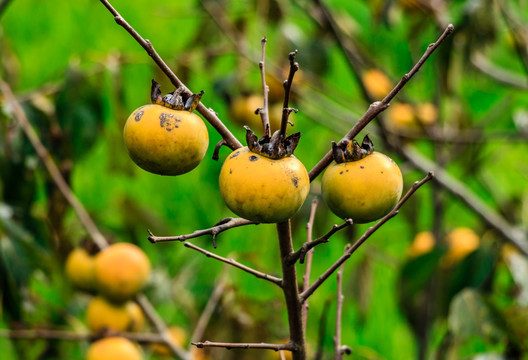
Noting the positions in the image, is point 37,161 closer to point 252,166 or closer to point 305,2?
point 305,2

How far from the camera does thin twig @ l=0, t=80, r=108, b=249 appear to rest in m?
1.95

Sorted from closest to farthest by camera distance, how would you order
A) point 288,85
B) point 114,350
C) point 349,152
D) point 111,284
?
point 288,85 → point 349,152 → point 114,350 → point 111,284

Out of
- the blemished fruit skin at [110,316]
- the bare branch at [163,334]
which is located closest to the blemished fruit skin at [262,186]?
the bare branch at [163,334]

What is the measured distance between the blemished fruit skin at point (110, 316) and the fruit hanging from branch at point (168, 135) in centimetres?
134

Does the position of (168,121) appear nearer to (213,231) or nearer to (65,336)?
(213,231)

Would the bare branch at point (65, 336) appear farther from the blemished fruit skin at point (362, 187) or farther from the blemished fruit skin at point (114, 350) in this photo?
the blemished fruit skin at point (362, 187)

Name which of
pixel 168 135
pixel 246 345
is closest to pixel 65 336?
pixel 246 345

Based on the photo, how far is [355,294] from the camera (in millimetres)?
2656

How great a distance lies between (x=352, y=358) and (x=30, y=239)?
92 centimetres

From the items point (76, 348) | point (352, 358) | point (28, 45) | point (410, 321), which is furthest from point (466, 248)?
point (28, 45)

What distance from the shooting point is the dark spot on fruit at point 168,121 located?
0.87m

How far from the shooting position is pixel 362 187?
0.88m

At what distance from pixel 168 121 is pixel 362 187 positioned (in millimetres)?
244

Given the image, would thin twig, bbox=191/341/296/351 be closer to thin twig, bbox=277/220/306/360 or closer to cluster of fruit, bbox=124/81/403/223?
thin twig, bbox=277/220/306/360
